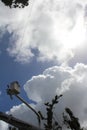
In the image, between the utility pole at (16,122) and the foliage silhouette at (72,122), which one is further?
the foliage silhouette at (72,122)

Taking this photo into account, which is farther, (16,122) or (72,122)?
(72,122)

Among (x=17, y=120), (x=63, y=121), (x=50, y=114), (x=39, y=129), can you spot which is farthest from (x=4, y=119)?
(x=63, y=121)

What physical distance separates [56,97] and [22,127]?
66.1 ft

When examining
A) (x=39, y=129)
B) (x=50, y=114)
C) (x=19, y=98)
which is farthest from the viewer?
(x=50, y=114)

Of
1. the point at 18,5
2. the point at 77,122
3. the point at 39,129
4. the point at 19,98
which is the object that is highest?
the point at 77,122

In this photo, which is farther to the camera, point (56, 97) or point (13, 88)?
point (56, 97)

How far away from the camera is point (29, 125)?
1086 cm

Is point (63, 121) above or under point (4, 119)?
above

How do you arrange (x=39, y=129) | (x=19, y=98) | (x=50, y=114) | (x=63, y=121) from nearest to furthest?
(x=39, y=129)
(x=19, y=98)
(x=50, y=114)
(x=63, y=121)

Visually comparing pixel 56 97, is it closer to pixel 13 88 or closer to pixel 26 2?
pixel 26 2

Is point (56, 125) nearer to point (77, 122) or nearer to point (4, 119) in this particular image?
point (77, 122)

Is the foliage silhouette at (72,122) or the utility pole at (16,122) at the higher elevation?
the foliage silhouette at (72,122)

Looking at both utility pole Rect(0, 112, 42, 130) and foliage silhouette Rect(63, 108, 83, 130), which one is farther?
foliage silhouette Rect(63, 108, 83, 130)

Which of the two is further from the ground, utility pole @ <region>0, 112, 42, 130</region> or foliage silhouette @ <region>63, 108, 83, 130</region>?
foliage silhouette @ <region>63, 108, 83, 130</region>
